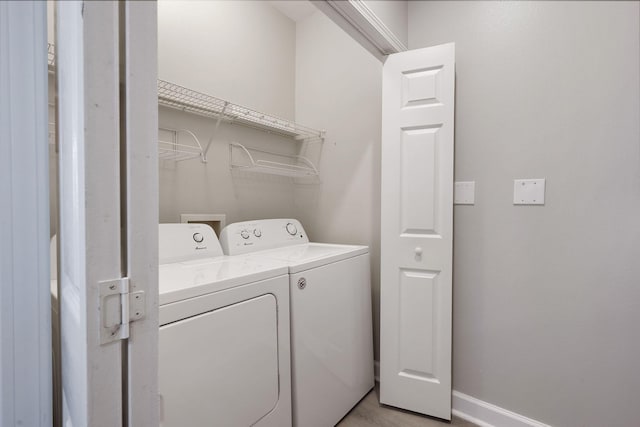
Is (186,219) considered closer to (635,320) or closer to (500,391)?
(500,391)

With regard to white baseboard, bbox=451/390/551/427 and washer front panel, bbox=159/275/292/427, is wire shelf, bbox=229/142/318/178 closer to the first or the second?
washer front panel, bbox=159/275/292/427

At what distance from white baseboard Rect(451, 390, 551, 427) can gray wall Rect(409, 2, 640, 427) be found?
0.03m

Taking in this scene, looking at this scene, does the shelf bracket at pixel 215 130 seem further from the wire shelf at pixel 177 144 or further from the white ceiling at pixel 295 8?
the white ceiling at pixel 295 8

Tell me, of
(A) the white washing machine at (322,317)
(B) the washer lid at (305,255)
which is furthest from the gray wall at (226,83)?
(B) the washer lid at (305,255)

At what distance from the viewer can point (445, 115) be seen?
5.01ft

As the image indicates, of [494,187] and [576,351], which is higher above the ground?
[494,187]

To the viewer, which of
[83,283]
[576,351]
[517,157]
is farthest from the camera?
[517,157]

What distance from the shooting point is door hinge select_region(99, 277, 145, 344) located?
0.55m

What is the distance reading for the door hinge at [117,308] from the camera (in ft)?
1.79

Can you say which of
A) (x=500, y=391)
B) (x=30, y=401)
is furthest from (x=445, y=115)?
(x=30, y=401)

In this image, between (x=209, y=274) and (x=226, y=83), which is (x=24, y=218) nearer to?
(x=209, y=274)

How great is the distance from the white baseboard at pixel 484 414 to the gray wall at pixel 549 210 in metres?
0.03

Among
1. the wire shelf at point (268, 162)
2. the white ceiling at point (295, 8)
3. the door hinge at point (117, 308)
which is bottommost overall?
the door hinge at point (117, 308)

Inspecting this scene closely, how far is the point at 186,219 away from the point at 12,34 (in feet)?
3.42
